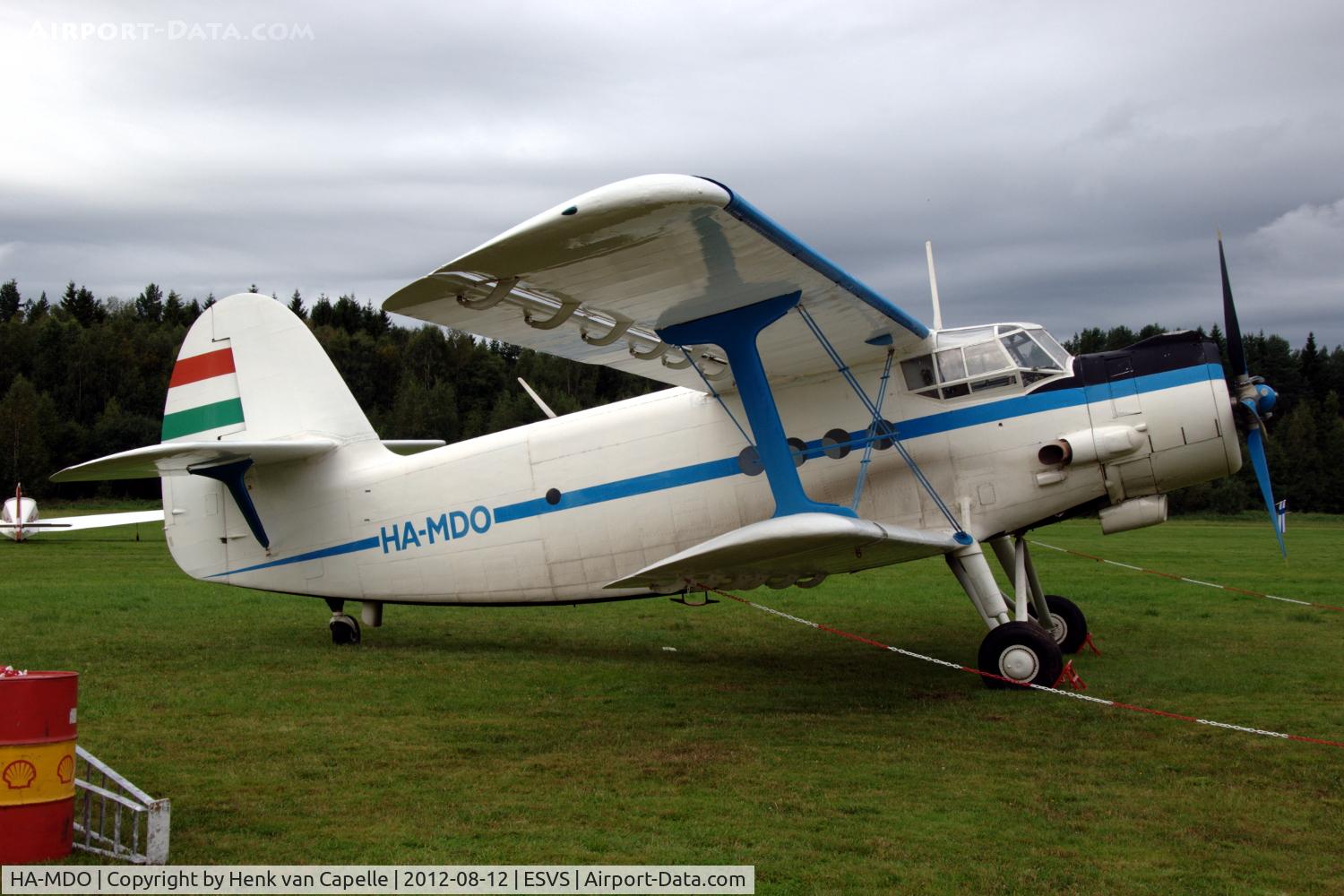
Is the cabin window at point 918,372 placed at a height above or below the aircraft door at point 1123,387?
above

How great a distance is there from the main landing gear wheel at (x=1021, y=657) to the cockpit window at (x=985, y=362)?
6.45 feet

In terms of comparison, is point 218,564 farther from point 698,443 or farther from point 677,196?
point 677,196

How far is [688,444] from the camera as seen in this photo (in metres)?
9.20

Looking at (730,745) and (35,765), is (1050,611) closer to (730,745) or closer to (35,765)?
(730,745)

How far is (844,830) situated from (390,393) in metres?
70.3

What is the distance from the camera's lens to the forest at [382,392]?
54.1 m

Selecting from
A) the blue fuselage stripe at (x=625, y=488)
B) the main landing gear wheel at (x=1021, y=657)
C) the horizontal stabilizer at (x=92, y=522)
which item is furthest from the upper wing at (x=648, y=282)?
the horizontal stabilizer at (x=92, y=522)

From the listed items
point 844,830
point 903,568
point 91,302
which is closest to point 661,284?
point 844,830

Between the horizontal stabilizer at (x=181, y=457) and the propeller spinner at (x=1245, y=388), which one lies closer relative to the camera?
the propeller spinner at (x=1245, y=388)

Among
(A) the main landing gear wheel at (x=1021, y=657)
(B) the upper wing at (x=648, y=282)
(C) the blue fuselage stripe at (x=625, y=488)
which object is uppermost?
(B) the upper wing at (x=648, y=282)

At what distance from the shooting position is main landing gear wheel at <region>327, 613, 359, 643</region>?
10.9 m

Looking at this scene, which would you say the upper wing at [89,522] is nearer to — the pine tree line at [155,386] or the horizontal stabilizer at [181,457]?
the horizontal stabilizer at [181,457]

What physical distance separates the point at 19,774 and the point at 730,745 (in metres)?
3.94

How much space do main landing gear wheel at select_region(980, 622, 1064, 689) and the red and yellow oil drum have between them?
6237mm
